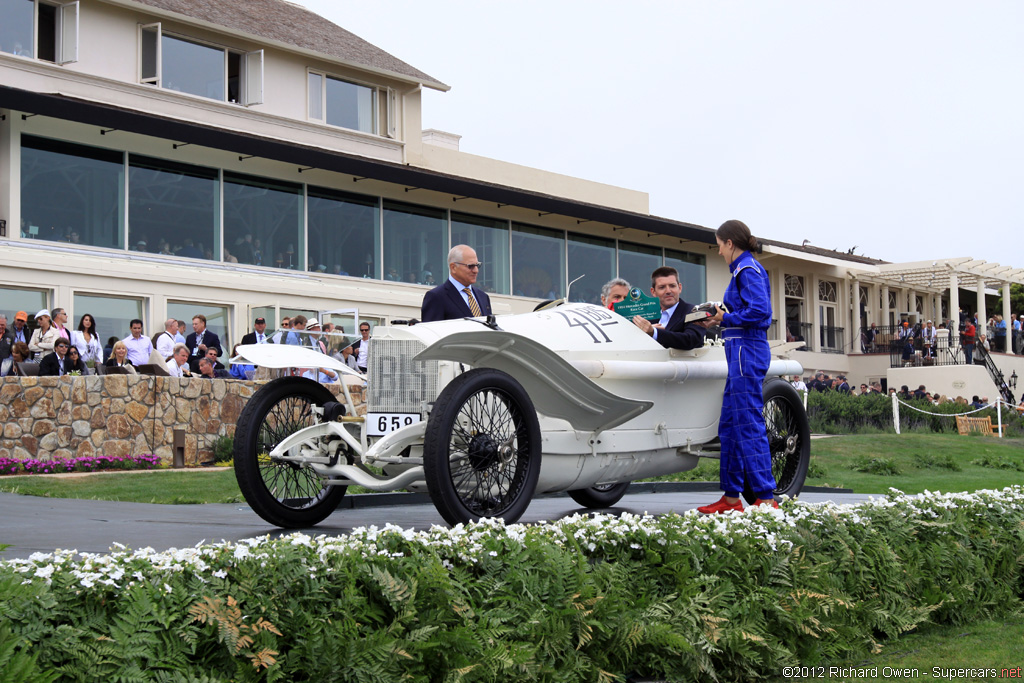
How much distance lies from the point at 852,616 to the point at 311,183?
2192 cm

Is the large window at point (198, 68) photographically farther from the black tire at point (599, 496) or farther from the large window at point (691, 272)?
the black tire at point (599, 496)

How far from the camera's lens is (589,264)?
3183 cm

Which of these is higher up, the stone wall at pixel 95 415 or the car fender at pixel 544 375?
the car fender at pixel 544 375

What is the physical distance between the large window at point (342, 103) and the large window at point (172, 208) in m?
4.40

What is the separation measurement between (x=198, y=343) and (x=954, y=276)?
3540 centimetres

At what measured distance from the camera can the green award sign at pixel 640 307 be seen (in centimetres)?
767

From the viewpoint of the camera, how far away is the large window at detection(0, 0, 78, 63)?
20.8m

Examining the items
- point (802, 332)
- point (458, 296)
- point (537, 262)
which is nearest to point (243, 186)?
point (537, 262)

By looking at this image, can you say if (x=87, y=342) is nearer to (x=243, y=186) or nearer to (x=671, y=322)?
(x=243, y=186)

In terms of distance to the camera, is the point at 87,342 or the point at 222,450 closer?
the point at 222,450

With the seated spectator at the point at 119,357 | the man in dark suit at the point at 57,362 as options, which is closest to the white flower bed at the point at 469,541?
the man in dark suit at the point at 57,362

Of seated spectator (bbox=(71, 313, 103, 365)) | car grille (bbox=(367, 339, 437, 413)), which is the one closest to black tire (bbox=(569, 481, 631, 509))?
car grille (bbox=(367, 339, 437, 413))

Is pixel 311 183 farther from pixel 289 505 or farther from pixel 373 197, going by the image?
pixel 289 505

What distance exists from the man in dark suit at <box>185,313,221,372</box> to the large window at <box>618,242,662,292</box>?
16.2 metres
